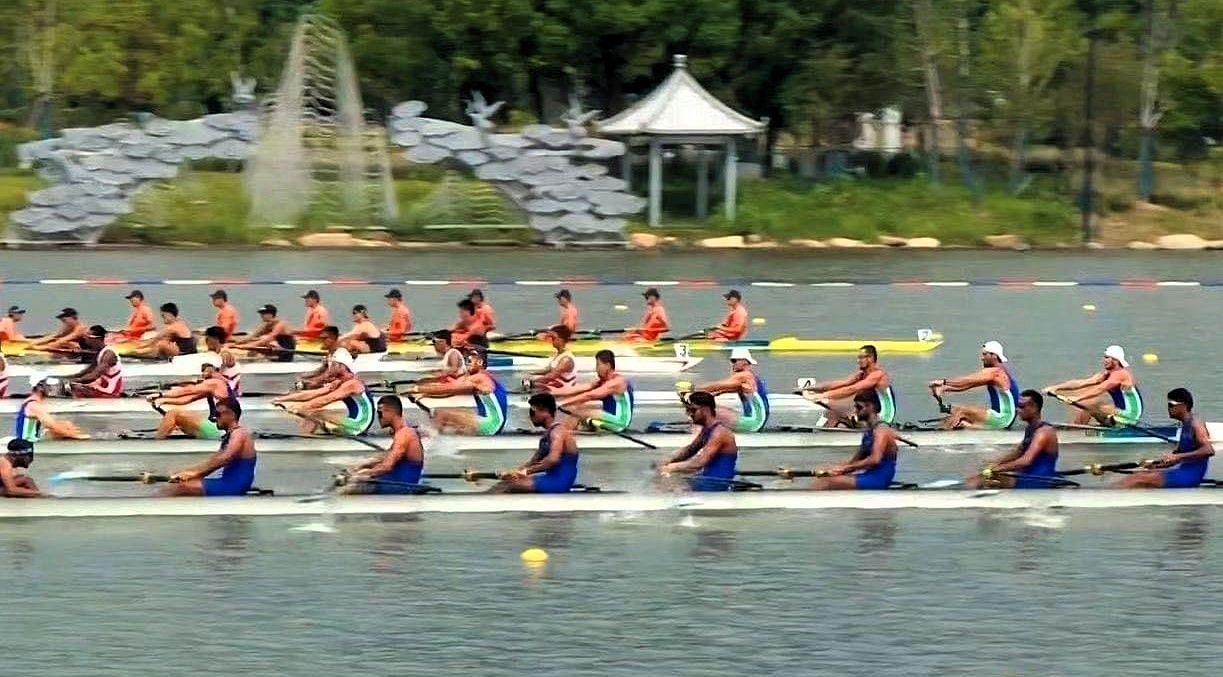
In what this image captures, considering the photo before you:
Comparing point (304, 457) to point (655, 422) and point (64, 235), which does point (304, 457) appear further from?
point (64, 235)

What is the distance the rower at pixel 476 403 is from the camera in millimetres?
21625

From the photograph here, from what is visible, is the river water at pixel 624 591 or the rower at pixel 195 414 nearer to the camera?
the river water at pixel 624 591

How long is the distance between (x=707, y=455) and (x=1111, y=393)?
5.77m

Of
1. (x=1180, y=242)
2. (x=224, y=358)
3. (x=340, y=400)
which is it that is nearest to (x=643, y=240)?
(x=1180, y=242)

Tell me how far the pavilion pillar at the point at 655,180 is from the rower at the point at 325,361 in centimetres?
1981

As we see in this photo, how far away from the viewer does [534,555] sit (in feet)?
57.6

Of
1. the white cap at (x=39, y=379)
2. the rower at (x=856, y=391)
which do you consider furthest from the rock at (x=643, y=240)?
the rower at (x=856, y=391)

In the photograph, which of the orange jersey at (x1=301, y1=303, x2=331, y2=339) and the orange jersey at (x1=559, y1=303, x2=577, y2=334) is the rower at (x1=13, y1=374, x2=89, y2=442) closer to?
the orange jersey at (x1=301, y1=303, x2=331, y2=339)

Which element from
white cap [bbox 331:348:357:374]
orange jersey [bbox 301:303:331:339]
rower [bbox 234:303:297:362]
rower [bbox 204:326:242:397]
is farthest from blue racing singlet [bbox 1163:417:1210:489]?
orange jersey [bbox 301:303:331:339]

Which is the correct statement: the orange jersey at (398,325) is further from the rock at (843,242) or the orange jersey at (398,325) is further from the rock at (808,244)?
the rock at (843,242)

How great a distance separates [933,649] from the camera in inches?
608

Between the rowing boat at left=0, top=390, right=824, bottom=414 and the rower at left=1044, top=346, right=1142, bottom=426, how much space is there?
10.8ft

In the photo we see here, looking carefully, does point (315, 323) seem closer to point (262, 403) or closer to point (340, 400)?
point (262, 403)

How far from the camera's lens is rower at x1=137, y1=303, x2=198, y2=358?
2639 cm
